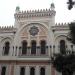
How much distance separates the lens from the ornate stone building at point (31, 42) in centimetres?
2755

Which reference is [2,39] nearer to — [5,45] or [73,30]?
[5,45]

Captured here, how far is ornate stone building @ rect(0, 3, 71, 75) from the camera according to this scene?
27547 millimetres

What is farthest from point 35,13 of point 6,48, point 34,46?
point 6,48

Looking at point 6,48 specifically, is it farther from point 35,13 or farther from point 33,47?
point 35,13

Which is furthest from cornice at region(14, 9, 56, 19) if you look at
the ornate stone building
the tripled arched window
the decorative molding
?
the tripled arched window

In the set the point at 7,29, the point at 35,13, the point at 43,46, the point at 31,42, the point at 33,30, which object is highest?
the point at 35,13

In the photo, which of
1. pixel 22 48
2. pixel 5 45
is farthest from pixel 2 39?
pixel 22 48

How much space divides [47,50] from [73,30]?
14632 millimetres

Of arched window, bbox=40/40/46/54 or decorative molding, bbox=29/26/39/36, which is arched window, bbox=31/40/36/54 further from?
decorative molding, bbox=29/26/39/36

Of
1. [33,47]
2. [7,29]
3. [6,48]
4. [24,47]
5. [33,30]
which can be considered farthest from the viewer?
[7,29]

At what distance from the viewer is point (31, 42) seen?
28.7 m

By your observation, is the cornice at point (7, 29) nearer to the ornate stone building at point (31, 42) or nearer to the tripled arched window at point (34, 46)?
the ornate stone building at point (31, 42)

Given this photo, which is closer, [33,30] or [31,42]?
[31,42]

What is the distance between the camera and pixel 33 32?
29094 millimetres
